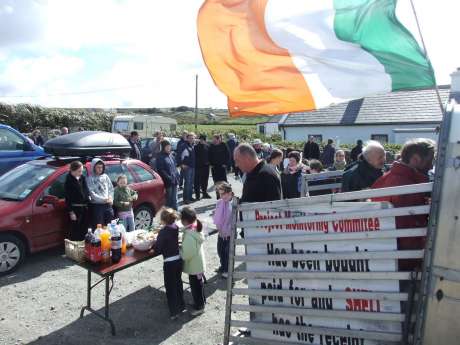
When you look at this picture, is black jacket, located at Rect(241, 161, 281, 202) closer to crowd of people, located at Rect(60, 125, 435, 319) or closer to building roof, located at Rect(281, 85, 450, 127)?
crowd of people, located at Rect(60, 125, 435, 319)

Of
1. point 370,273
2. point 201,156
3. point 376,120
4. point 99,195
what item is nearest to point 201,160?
point 201,156

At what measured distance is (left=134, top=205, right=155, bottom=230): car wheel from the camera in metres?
8.62

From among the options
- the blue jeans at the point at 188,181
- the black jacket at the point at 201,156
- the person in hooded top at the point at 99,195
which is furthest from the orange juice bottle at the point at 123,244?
the black jacket at the point at 201,156

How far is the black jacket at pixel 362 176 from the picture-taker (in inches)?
209

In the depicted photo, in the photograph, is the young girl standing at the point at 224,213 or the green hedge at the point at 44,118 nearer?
the young girl standing at the point at 224,213

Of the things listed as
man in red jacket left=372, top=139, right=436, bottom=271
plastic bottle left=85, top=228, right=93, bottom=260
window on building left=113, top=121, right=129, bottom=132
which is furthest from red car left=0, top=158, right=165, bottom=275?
window on building left=113, top=121, right=129, bottom=132

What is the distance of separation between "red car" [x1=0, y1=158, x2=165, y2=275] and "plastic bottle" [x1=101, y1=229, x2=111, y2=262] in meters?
2.17

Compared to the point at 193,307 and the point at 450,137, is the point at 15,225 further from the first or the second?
the point at 450,137

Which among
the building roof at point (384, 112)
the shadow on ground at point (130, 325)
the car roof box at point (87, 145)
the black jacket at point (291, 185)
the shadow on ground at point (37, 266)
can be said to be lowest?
the shadow on ground at point (130, 325)

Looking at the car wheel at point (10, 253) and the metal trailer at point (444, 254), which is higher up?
the metal trailer at point (444, 254)

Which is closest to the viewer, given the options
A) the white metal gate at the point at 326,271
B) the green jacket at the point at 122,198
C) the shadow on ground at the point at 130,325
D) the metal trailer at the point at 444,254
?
the metal trailer at the point at 444,254

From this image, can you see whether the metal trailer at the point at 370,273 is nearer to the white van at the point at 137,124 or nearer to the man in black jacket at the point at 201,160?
the man in black jacket at the point at 201,160

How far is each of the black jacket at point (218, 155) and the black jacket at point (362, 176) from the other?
6.69 m

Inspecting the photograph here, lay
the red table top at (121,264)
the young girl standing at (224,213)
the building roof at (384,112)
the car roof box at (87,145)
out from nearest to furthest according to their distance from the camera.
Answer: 1. the red table top at (121,264)
2. the young girl standing at (224,213)
3. the car roof box at (87,145)
4. the building roof at (384,112)
